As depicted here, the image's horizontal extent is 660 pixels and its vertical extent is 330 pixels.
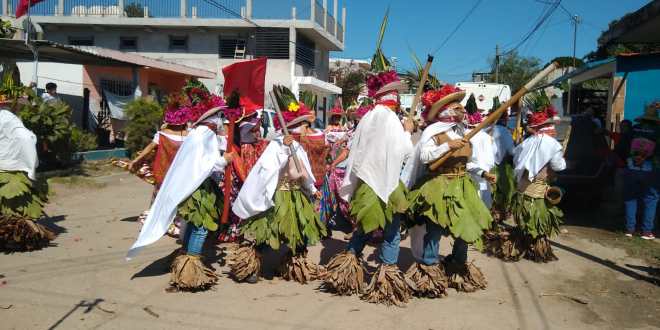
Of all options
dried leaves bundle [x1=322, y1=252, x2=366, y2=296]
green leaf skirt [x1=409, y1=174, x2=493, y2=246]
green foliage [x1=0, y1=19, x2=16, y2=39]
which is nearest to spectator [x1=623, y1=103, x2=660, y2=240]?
green leaf skirt [x1=409, y1=174, x2=493, y2=246]

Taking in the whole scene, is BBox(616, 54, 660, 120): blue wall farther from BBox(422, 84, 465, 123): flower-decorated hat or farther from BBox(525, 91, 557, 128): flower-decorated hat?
BBox(422, 84, 465, 123): flower-decorated hat

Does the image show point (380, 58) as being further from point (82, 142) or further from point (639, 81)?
point (82, 142)

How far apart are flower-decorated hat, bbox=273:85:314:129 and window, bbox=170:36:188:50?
26.1 metres

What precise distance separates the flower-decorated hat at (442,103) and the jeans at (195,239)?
249 cm

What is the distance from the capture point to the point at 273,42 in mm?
29875

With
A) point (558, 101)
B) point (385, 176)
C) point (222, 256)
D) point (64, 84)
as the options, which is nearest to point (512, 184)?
point (385, 176)

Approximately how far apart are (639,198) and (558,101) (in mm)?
18393

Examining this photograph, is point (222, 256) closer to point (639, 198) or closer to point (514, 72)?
point (639, 198)

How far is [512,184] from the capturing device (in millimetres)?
7445

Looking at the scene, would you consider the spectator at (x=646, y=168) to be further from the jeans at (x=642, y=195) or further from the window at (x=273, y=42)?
the window at (x=273, y=42)

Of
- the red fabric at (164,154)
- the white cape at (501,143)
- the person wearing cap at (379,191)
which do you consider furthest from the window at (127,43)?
the person wearing cap at (379,191)

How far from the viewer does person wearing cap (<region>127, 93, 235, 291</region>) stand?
5.18 m

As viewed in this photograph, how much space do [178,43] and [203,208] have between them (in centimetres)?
2708

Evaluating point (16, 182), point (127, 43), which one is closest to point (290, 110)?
point (16, 182)
